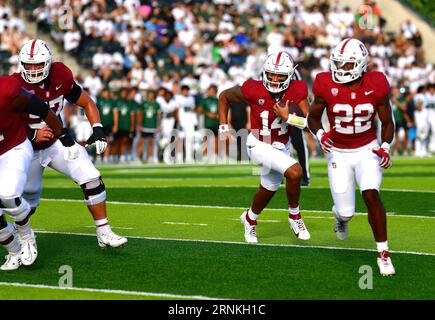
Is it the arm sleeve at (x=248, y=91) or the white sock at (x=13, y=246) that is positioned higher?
the arm sleeve at (x=248, y=91)

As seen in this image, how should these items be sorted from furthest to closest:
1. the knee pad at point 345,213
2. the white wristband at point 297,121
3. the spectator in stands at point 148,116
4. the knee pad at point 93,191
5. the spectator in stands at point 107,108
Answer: the spectator in stands at point 148,116 → the spectator in stands at point 107,108 → the white wristband at point 297,121 → the knee pad at point 93,191 → the knee pad at point 345,213

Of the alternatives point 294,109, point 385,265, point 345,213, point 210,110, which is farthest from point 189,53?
point 385,265

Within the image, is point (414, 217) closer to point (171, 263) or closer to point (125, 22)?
point (171, 263)

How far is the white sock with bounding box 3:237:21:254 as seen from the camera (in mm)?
8078

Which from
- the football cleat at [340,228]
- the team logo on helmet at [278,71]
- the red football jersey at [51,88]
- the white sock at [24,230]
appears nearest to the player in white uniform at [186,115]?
the team logo on helmet at [278,71]

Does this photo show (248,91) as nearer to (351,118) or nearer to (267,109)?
(267,109)

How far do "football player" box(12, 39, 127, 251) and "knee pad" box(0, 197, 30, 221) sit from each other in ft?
2.27

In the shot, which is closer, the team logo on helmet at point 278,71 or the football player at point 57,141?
the football player at point 57,141

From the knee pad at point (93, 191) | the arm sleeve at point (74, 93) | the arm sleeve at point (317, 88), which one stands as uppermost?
the arm sleeve at point (317, 88)

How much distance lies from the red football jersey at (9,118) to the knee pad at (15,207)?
16.3 inches

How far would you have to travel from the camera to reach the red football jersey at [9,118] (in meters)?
7.80

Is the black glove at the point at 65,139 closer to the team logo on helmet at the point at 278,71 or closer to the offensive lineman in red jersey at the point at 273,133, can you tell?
the offensive lineman in red jersey at the point at 273,133
